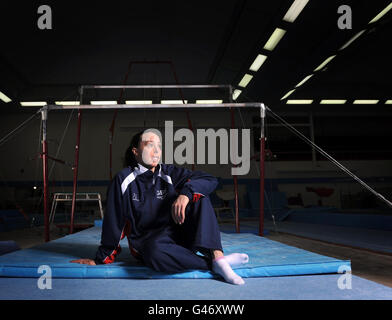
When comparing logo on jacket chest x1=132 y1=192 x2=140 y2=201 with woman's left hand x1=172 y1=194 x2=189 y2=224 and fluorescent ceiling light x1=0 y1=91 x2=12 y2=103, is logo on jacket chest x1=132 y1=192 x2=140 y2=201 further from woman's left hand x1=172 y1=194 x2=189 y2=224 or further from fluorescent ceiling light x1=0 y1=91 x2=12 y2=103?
fluorescent ceiling light x1=0 y1=91 x2=12 y2=103

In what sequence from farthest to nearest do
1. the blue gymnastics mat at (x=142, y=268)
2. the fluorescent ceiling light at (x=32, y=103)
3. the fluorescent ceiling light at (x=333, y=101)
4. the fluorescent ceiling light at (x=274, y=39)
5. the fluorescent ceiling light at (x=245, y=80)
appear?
the fluorescent ceiling light at (x=333, y=101), the fluorescent ceiling light at (x=32, y=103), the fluorescent ceiling light at (x=245, y=80), the fluorescent ceiling light at (x=274, y=39), the blue gymnastics mat at (x=142, y=268)

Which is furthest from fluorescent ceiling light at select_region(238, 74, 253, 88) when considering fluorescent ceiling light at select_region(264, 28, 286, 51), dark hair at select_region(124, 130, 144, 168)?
dark hair at select_region(124, 130, 144, 168)

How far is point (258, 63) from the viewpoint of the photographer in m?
6.74

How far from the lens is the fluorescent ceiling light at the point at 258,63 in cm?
640

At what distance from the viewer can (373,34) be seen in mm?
5613

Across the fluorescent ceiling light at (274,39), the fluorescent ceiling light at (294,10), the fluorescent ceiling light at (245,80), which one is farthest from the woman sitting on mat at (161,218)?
the fluorescent ceiling light at (245,80)

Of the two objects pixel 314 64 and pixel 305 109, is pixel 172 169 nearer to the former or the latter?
pixel 314 64

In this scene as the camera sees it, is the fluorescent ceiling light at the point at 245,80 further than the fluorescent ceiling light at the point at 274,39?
Result: Yes

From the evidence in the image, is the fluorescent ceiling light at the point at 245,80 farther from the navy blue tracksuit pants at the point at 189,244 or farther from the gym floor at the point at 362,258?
the navy blue tracksuit pants at the point at 189,244

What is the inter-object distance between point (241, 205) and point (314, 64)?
16.5 feet

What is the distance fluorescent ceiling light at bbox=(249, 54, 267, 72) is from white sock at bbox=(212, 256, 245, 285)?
18.2ft

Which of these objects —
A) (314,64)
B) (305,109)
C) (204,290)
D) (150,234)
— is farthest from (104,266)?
(305,109)

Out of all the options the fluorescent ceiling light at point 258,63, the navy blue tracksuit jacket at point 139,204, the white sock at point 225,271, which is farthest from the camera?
the fluorescent ceiling light at point 258,63

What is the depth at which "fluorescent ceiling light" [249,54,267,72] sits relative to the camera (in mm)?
6397
